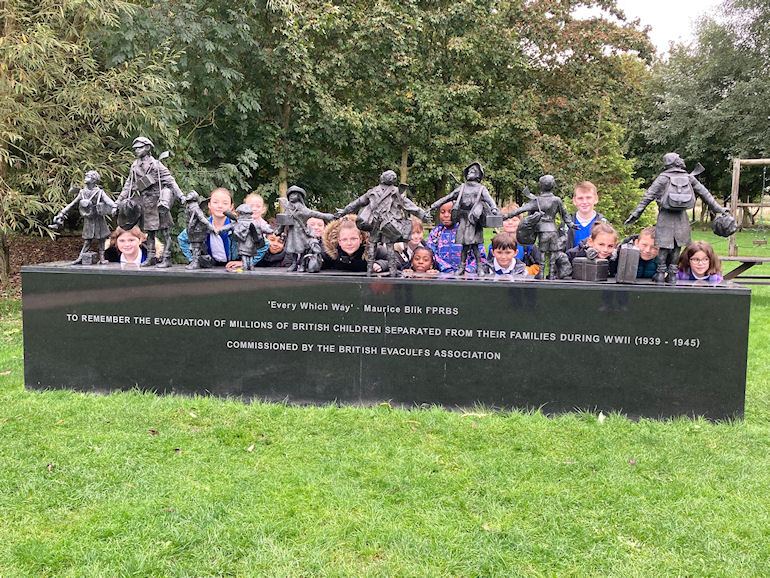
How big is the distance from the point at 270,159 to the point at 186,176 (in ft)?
11.0

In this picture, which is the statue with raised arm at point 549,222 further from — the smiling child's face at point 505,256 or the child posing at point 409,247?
the child posing at point 409,247

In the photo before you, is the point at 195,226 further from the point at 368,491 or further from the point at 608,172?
the point at 608,172

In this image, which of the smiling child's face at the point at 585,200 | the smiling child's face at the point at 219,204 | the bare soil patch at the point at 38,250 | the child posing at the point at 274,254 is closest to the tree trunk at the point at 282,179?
the bare soil patch at the point at 38,250

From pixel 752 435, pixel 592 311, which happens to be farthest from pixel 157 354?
pixel 752 435

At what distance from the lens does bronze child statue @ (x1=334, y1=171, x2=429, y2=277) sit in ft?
18.0

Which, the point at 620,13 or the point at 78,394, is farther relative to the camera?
the point at 620,13

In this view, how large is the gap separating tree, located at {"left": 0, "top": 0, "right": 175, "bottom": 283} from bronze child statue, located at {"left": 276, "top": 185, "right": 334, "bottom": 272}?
6354mm

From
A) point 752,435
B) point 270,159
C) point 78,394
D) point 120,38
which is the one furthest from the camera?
point 270,159

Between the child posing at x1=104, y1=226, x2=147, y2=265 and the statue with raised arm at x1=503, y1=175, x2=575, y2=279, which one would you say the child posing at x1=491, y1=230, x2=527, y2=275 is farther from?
the child posing at x1=104, y1=226, x2=147, y2=265

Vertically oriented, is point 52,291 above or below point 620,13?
below

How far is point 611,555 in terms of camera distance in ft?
10.7

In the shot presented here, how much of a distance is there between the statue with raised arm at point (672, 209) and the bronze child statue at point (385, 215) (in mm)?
1875

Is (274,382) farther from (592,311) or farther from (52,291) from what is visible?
(592,311)

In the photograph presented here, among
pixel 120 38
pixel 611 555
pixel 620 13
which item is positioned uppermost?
pixel 620 13
